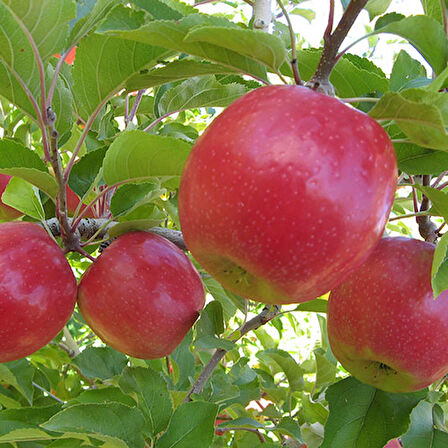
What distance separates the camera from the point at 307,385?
2.06m

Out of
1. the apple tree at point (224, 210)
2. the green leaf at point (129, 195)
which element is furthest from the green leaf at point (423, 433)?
the green leaf at point (129, 195)

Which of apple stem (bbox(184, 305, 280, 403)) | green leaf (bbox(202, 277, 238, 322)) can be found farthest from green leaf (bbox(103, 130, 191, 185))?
green leaf (bbox(202, 277, 238, 322))

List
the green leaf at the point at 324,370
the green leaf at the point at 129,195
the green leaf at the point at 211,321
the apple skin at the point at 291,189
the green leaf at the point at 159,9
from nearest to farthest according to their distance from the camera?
the apple skin at the point at 291,189 < the green leaf at the point at 159,9 < the green leaf at the point at 129,195 < the green leaf at the point at 211,321 < the green leaf at the point at 324,370

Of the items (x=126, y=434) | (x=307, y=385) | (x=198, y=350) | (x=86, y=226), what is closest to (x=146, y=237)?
(x=86, y=226)

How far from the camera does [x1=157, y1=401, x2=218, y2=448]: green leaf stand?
3.10 ft

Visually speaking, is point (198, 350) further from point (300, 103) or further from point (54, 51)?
point (300, 103)

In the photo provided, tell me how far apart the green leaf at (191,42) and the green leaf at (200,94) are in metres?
0.26

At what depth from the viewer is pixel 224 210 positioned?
656 mm

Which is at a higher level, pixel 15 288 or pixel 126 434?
pixel 15 288

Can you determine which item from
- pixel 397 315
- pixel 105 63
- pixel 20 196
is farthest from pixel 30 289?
pixel 397 315

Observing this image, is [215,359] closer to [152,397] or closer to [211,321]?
[211,321]

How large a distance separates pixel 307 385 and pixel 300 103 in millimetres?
1600

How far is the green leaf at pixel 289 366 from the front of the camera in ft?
5.25

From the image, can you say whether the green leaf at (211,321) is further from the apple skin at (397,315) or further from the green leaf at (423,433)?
the green leaf at (423,433)
